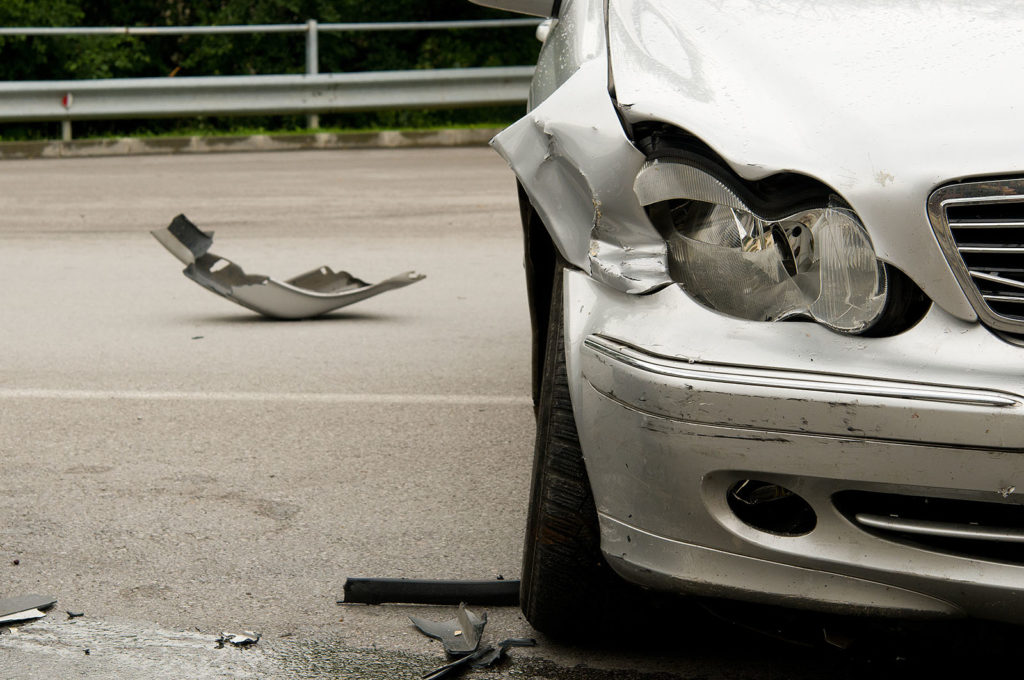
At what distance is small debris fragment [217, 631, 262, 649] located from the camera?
2.65 meters

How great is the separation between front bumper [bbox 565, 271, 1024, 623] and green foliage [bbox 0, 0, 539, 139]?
14082 millimetres

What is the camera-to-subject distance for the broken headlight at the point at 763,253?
207 cm

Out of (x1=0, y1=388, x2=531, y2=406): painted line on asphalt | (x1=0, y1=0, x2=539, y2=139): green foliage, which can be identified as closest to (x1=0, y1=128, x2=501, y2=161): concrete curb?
(x1=0, y1=0, x2=539, y2=139): green foliage

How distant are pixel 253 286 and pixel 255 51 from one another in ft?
38.6

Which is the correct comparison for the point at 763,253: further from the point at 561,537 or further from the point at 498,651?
the point at 498,651

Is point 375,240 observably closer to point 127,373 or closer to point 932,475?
point 127,373

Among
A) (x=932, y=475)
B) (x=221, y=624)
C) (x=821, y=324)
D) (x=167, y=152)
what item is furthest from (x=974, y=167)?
(x=167, y=152)

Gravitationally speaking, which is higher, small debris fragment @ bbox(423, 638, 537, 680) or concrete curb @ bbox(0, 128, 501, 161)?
concrete curb @ bbox(0, 128, 501, 161)

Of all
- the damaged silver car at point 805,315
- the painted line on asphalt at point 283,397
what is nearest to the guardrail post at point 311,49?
the painted line on asphalt at point 283,397

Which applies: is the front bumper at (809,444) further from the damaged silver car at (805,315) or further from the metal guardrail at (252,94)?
the metal guardrail at (252,94)

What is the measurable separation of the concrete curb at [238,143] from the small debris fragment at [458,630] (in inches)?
444

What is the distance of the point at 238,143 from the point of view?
13883mm

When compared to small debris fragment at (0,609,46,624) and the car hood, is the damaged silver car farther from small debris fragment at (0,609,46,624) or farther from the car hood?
small debris fragment at (0,609,46,624)

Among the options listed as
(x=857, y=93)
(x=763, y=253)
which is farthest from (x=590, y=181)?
(x=857, y=93)
